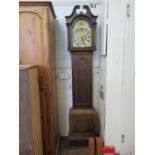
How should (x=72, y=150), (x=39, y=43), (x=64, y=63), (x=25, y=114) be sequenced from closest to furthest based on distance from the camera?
1. (x=25, y=114)
2. (x=39, y=43)
3. (x=72, y=150)
4. (x=64, y=63)

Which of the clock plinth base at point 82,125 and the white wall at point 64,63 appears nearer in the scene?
the clock plinth base at point 82,125

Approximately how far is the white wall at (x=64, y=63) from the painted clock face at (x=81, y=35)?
0.21 metres

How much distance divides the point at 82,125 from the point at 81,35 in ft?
4.27

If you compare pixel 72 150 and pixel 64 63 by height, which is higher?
pixel 64 63

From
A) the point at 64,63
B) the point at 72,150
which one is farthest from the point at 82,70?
the point at 72,150

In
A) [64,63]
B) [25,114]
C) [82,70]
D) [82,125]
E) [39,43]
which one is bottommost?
[82,125]

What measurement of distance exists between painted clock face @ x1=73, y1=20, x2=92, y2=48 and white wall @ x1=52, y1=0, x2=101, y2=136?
21 centimetres

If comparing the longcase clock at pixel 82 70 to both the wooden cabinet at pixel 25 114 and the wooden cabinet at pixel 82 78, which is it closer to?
the wooden cabinet at pixel 82 78

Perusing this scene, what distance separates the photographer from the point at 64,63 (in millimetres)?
2699

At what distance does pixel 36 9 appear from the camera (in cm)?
185

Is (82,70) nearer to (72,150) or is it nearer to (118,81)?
(118,81)

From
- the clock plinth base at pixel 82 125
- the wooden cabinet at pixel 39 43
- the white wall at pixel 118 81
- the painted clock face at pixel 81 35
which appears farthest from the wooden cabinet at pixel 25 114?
the painted clock face at pixel 81 35

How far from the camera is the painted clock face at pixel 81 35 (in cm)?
248
